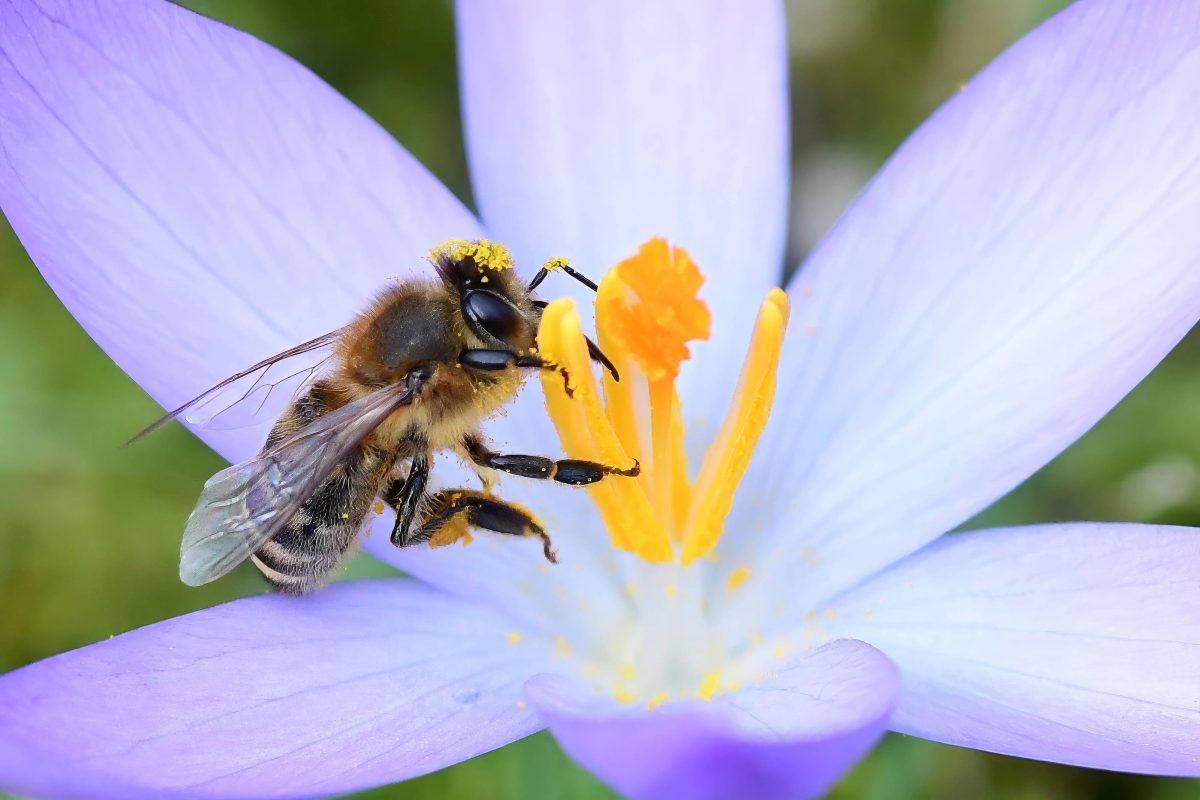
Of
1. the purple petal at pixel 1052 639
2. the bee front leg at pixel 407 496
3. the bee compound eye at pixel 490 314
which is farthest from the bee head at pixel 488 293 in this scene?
the purple petal at pixel 1052 639

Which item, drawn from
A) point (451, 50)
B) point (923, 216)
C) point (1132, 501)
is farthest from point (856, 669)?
point (451, 50)

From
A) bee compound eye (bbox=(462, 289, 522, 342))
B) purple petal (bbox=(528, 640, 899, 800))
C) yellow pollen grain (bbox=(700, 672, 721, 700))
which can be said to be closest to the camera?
purple petal (bbox=(528, 640, 899, 800))

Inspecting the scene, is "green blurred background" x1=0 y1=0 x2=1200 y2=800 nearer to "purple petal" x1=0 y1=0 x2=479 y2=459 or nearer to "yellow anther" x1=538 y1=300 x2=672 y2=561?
"yellow anther" x1=538 y1=300 x2=672 y2=561

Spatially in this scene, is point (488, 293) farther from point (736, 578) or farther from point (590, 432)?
point (736, 578)

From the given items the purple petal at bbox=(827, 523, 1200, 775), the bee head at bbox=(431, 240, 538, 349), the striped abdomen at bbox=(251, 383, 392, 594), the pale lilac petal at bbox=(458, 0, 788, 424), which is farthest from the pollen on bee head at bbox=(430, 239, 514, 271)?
the purple petal at bbox=(827, 523, 1200, 775)

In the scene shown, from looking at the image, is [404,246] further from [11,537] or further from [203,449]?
[11,537]

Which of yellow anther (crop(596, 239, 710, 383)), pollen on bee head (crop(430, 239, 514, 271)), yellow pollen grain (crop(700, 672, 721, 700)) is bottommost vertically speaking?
yellow pollen grain (crop(700, 672, 721, 700))
